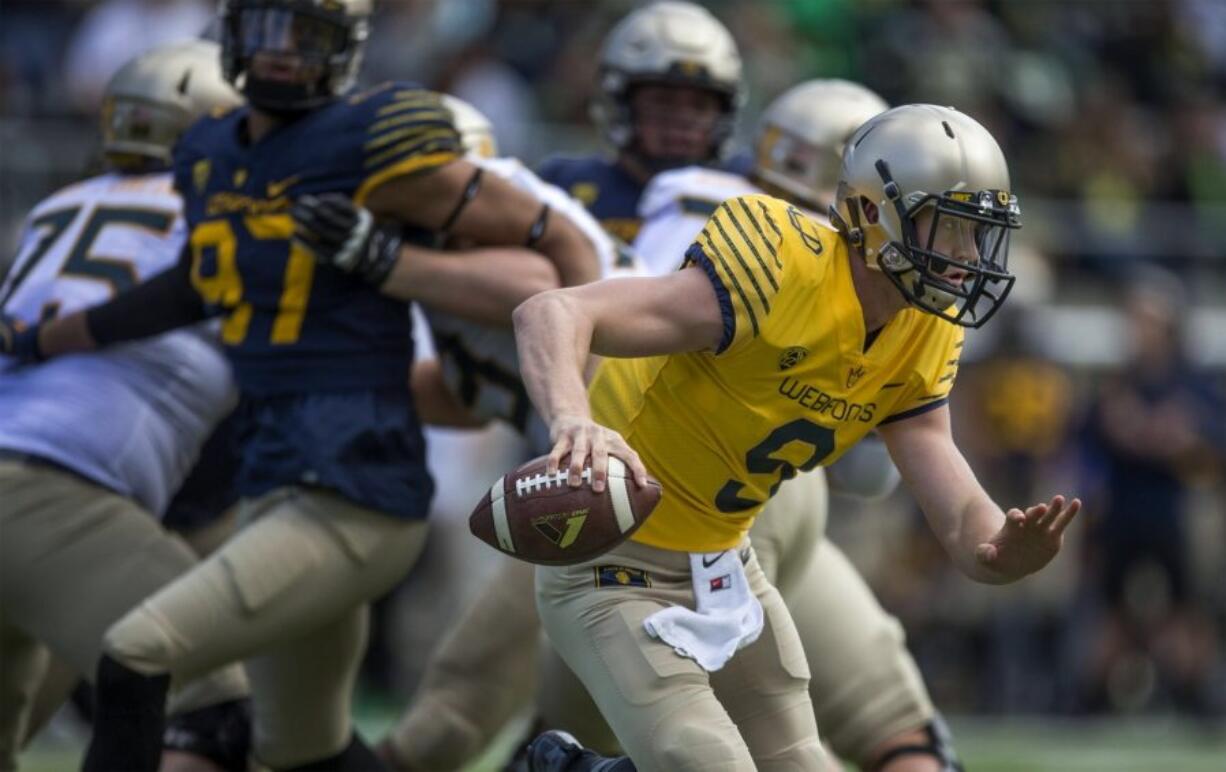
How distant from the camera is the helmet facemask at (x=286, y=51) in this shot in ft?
16.6

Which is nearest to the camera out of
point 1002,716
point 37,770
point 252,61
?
point 252,61

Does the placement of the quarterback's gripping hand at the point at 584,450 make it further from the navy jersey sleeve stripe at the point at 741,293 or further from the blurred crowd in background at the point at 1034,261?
the blurred crowd in background at the point at 1034,261

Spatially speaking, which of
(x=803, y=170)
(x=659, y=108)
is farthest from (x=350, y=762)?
(x=659, y=108)

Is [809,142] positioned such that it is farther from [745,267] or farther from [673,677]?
[673,677]

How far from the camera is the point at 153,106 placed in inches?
223

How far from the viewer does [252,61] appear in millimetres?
5098

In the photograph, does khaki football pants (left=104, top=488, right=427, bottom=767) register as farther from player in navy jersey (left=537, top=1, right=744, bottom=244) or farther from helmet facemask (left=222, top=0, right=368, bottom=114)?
player in navy jersey (left=537, top=1, right=744, bottom=244)

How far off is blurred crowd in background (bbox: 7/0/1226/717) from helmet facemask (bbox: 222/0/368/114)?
495 centimetres

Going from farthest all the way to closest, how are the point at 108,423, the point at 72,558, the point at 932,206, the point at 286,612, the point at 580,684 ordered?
the point at 580,684 < the point at 108,423 < the point at 72,558 < the point at 286,612 < the point at 932,206

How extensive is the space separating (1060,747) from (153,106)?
492cm

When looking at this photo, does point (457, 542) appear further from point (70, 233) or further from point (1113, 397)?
point (70, 233)

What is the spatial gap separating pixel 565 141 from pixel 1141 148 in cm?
340

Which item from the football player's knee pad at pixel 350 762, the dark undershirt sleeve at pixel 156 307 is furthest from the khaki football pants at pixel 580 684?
the dark undershirt sleeve at pixel 156 307

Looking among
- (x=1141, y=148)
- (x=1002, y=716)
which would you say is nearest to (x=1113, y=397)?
(x=1002, y=716)
